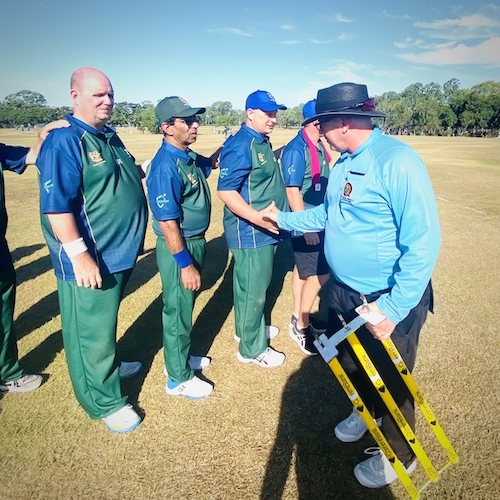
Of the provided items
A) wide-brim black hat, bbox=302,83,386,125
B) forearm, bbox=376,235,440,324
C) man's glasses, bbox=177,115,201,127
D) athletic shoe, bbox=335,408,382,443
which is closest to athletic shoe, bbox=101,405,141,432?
athletic shoe, bbox=335,408,382,443

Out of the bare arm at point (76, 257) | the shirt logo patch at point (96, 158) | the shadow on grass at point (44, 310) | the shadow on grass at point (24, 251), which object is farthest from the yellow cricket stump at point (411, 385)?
the shadow on grass at point (24, 251)

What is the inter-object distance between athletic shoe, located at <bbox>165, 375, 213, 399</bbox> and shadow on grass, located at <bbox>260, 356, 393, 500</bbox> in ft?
2.85

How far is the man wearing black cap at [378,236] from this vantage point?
2.02 metres

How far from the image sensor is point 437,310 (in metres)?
5.27

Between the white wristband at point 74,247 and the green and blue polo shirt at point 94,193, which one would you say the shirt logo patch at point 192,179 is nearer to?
the green and blue polo shirt at point 94,193

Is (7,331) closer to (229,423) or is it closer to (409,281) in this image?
(229,423)

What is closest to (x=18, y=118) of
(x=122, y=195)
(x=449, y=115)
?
(x=449, y=115)

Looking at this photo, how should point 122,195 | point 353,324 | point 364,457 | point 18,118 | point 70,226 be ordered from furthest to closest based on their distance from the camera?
1. point 18,118
2. point 364,457
3. point 122,195
4. point 70,226
5. point 353,324

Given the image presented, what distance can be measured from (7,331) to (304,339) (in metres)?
3.49

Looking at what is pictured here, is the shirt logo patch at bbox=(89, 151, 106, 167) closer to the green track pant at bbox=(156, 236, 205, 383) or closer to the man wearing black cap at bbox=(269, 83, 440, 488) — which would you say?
the green track pant at bbox=(156, 236, 205, 383)

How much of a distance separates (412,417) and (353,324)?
99 centimetres

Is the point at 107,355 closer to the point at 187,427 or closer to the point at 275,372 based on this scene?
the point at 187,427

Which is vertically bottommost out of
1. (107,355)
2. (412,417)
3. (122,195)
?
(412,417)

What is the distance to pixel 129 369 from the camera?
3.95 metres
